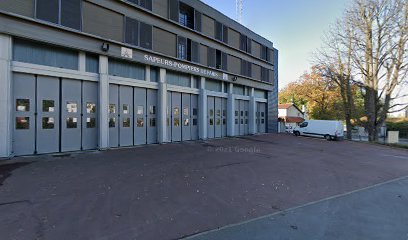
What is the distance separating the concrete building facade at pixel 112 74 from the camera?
981 cm

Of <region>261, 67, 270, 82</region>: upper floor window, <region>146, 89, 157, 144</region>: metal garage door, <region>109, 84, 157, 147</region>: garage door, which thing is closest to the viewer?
<region>109, 84, 157, 147</region>: garage door

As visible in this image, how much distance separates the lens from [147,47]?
47.3 ft

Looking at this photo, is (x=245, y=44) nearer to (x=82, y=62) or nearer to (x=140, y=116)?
(x=140, y=116)

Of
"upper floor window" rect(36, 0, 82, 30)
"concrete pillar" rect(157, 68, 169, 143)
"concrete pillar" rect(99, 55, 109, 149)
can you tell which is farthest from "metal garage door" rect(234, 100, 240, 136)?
"upper floor window" rect(36, 0, 82, 30)

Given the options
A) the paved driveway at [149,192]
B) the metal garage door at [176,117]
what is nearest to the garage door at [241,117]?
the metal garage door at [176,117]

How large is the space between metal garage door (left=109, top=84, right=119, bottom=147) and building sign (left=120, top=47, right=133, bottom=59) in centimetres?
181

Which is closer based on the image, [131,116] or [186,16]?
[131,116]

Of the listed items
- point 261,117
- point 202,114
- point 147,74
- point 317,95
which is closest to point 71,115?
point 147,74

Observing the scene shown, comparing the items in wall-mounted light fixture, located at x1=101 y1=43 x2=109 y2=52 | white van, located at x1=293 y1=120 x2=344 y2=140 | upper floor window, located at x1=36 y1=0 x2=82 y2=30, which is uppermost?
upper floor window, located at x1=36 y1=0 x2=82 y2=30

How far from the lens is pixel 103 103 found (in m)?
12.2

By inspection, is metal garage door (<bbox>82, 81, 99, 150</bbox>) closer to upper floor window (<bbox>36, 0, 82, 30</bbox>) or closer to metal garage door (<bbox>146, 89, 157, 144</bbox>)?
upper floor window (<bbox>36, 0, 82, 30</bbox>)

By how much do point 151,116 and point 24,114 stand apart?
6689 mm

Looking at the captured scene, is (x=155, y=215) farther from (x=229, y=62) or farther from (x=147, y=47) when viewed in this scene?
(x=229, y=62)

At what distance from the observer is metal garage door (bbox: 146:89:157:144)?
1488 centimetres
